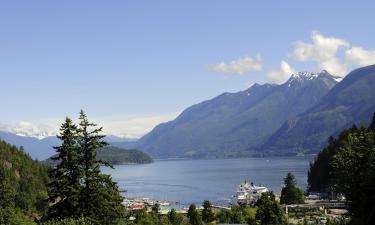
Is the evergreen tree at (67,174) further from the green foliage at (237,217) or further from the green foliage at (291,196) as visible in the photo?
the green foliage at (291,196)

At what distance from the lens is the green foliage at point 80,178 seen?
3344cm

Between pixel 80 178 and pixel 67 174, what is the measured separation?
861 millimetres

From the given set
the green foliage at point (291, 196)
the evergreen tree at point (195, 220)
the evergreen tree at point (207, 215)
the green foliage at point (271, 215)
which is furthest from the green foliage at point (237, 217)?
the green foliage at point (291, 196)

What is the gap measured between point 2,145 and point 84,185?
14954 cm

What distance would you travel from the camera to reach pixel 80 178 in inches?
1328

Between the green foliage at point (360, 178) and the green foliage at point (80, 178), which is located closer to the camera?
the green foliage at point (80, 178)

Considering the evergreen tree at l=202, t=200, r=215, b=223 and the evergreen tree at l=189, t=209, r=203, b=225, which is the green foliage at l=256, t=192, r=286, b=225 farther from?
the evergreen tree at l=202, t=200, r=215, b=223

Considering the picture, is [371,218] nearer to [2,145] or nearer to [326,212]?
[326,212]

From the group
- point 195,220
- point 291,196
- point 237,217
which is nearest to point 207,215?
point 195,220

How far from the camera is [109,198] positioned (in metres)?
34.3

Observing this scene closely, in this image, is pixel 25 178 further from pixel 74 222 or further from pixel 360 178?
pixel 74 222

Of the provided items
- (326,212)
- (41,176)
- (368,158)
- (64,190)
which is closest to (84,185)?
(64,190)

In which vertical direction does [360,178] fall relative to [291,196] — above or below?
above

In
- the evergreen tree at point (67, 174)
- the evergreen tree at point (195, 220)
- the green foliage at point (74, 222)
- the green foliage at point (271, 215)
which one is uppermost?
the evergreen tree at point (67, 174)
